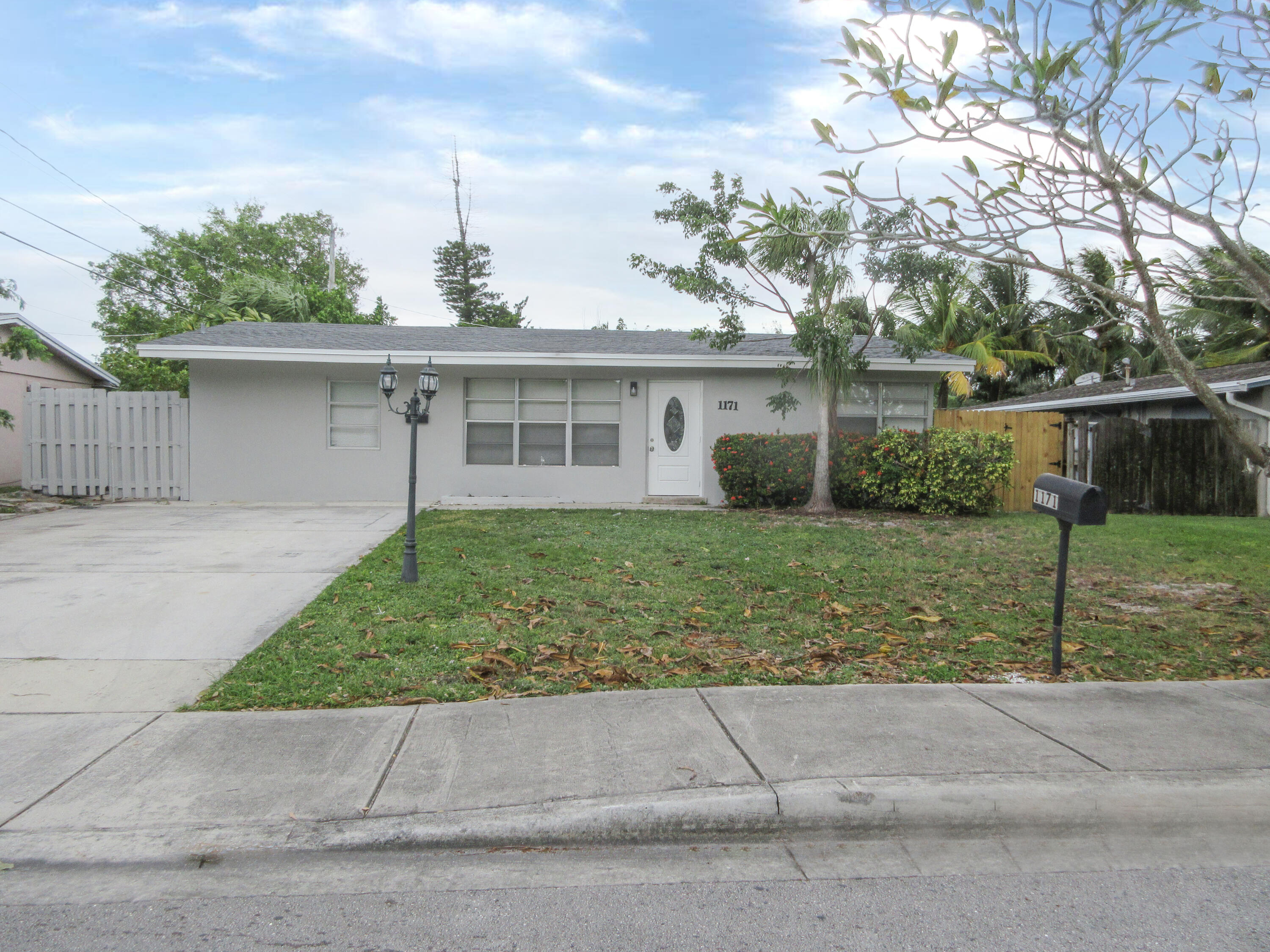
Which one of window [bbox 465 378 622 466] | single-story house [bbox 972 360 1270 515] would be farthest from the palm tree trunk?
single-story house [bbox 972 360 1270 515]

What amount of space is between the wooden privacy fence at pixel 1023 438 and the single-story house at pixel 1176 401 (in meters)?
0.37

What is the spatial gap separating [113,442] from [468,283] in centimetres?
3375

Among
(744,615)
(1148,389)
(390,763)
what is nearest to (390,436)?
(744,615)

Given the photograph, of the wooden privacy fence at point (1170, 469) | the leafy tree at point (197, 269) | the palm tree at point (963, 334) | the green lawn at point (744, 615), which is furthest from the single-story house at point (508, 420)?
the leafy tree at point (197, 269)

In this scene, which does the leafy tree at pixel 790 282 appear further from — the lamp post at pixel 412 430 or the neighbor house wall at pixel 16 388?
the neighbor house wall at pixel 16 388

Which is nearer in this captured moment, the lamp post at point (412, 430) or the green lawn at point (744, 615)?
the green lawn at point (744, 615)

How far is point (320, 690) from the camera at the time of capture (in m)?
4.51

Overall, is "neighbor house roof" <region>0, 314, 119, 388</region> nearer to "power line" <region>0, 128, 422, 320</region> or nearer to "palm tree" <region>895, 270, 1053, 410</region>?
"power line" <region>0, 128, 422, 320</region>

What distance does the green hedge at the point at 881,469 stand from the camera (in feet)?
42.3

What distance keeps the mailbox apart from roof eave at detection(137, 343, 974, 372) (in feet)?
28.4

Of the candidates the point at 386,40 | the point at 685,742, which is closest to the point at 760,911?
the point at 685,742

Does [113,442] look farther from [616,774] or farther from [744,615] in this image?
[616,774]

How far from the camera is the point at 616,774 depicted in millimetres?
3438

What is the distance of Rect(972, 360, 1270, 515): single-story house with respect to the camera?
44.5 feet
